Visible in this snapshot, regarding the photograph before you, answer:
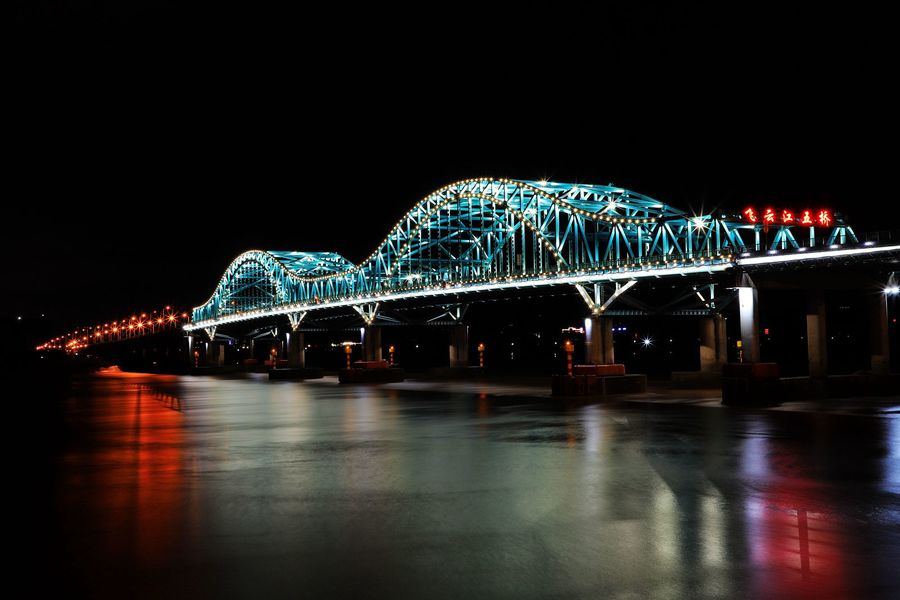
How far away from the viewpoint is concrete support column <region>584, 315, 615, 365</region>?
56.2 meters

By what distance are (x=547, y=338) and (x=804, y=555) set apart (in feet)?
604

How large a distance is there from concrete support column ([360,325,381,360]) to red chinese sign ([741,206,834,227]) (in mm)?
47891

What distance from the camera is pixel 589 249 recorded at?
238ft

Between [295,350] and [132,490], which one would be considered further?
[295,350]

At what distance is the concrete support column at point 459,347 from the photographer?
89412 mm

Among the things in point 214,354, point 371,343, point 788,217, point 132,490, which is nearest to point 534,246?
point 371,343

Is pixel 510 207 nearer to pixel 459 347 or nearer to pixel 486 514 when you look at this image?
pixel 459 347

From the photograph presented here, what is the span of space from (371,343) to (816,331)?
50902 mm

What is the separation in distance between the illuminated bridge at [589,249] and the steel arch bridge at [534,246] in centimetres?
13

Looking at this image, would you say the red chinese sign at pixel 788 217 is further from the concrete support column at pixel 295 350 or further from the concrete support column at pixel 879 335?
the concrete support column at pixel 295 350

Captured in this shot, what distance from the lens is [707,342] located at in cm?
6719

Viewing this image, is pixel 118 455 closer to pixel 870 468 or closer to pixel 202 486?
pixel 202 486

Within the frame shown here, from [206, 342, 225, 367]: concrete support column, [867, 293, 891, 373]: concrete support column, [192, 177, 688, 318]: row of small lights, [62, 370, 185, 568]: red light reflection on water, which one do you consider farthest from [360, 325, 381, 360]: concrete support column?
[206, 342, 225, 367]: concrete support column

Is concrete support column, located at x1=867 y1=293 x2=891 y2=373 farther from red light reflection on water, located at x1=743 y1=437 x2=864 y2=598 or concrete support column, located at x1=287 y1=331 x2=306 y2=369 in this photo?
concrete support column, located at x1=287 y1=331 x2=306 y2=369
